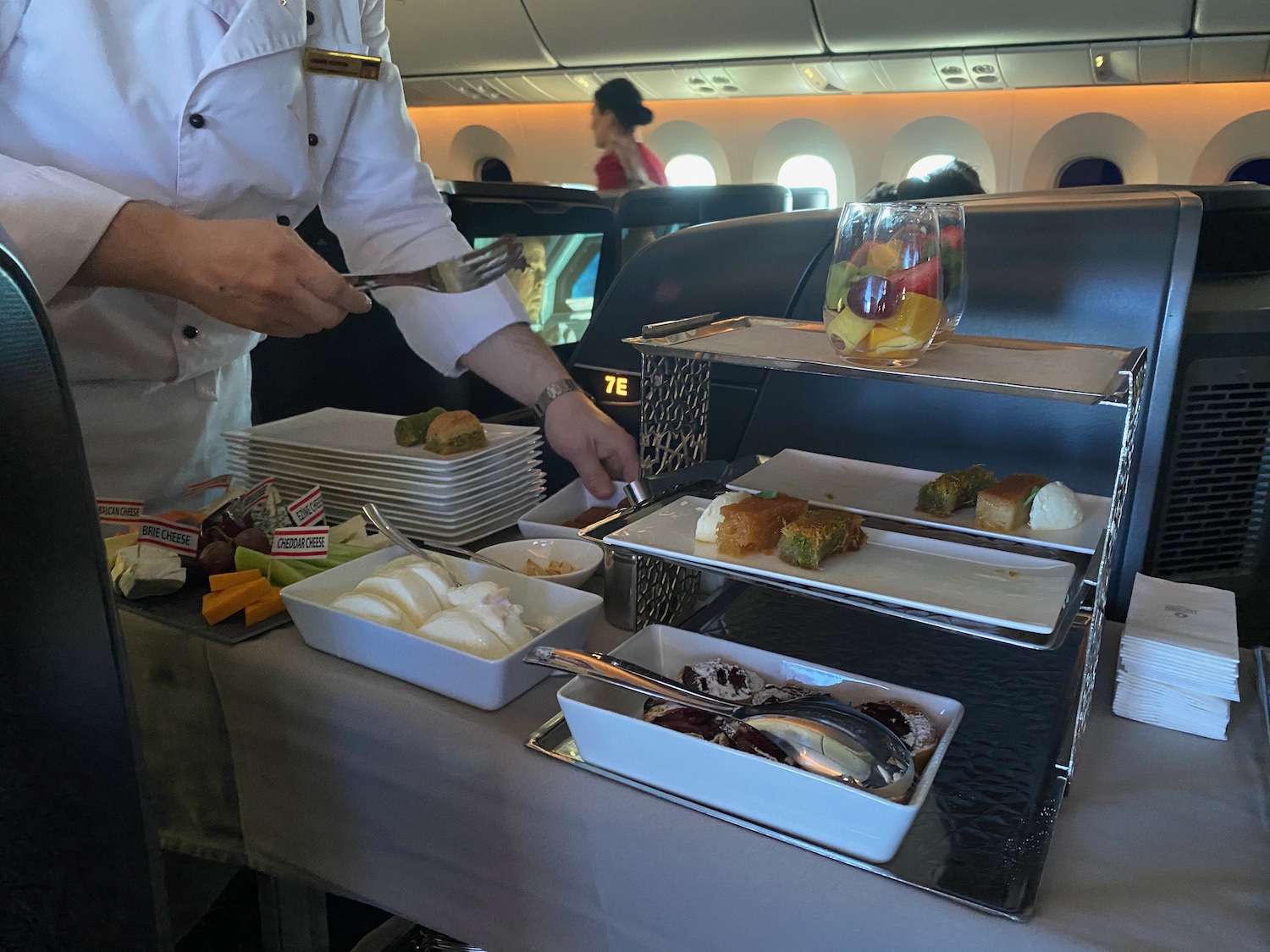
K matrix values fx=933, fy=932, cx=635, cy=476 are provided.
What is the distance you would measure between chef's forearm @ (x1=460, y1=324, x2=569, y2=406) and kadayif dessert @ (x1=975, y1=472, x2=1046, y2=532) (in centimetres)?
65

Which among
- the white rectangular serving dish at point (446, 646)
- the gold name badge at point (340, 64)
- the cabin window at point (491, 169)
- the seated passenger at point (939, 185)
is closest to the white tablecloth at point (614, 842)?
the white rectangular serving dish at point (446, 646)

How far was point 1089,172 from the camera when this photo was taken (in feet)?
17.8

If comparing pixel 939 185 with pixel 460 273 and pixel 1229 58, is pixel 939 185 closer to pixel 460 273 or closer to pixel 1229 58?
pixel 460 273

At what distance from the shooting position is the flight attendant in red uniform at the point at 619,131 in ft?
15.2

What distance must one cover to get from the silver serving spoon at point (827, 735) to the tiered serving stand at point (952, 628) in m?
0.05

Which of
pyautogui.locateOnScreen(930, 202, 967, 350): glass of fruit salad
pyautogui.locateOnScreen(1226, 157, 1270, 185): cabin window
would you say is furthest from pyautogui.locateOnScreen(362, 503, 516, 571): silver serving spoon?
pyautogui.locateOnScreen(1226, 157, 1270, 185): cabin window

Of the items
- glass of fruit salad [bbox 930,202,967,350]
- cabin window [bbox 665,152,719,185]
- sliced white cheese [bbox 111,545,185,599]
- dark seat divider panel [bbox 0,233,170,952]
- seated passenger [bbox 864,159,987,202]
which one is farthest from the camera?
cabin window [bbox 665,152,719,185]

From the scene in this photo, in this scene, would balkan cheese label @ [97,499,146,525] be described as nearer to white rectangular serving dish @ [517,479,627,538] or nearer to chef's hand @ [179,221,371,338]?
chef's hand @ [179,221,371,338]

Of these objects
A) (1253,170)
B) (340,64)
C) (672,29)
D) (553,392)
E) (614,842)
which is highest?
(672,29)

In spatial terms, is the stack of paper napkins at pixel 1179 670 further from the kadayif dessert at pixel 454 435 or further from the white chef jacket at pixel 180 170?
the white chef jacket at pixel 180 170

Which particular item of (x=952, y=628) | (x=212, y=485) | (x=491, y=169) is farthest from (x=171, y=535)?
(x=491, y=169)

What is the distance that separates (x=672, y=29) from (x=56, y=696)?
4919mm

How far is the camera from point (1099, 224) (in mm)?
1014

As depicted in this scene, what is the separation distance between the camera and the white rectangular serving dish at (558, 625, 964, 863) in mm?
573
